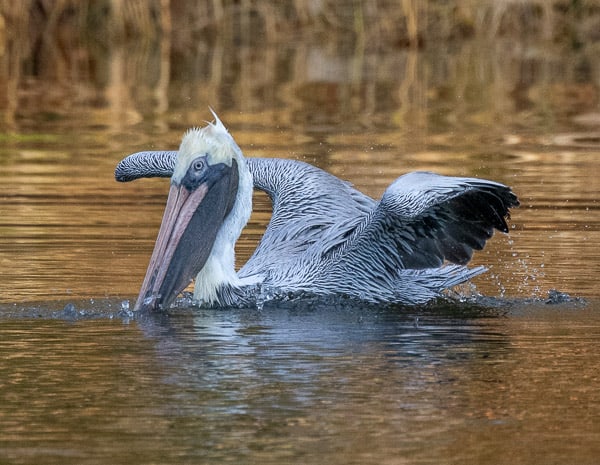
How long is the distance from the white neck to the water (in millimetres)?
156

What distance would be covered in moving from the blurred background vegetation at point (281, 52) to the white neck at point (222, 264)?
386 inches

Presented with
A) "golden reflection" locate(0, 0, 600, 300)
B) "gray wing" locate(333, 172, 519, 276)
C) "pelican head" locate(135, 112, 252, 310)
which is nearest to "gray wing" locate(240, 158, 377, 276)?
"gray wing" locate(333, 172, 519, 276)

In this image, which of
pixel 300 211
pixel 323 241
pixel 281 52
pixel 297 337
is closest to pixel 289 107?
pixel 281 52

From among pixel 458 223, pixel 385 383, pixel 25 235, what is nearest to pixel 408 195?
pixel 458 223

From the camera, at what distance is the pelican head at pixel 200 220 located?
760 cm

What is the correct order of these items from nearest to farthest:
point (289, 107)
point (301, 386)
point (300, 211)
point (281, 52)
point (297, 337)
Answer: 1. point (301, 386)
2. point (297, 337)
3. point (300, 211)
4. point (289, 107)
5. point (281, 52)

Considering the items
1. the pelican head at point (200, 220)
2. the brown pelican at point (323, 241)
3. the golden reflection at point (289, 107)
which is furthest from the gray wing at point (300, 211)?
the golden reflection at point (289, 107)

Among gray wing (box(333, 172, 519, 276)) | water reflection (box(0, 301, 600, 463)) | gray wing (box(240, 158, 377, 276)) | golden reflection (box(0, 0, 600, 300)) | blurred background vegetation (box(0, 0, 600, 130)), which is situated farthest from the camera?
blurred background vegetation (box(0, 0, 600, 130))

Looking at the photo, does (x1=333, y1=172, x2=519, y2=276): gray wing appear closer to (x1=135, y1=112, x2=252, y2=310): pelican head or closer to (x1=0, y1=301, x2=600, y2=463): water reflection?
(x1=0, y1=301, x2=600, y2=463): water reflection

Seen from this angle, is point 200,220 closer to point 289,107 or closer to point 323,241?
point 323,241

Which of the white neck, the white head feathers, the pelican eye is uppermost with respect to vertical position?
the white head feathers

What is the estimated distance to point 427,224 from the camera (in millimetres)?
7832

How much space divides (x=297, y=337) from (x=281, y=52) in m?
18.6

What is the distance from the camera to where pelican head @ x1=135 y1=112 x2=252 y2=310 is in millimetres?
7602
